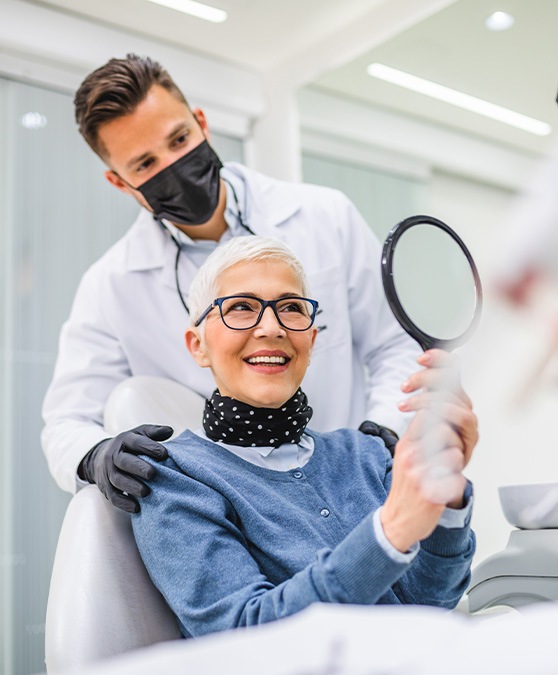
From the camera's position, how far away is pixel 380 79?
3.41 m

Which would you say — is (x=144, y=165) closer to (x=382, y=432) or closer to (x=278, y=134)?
(x=382, y=432)

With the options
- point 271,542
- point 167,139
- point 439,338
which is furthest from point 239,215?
point 439,338

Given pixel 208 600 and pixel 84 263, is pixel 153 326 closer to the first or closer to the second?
pixel 208 600

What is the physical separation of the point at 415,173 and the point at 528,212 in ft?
10.0

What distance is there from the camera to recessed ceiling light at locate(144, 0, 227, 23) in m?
3.12

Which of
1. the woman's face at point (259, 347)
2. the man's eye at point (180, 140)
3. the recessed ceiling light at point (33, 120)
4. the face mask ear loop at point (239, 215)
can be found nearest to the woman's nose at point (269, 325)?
the woman's face at point (259, 347)

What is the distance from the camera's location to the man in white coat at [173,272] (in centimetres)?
184

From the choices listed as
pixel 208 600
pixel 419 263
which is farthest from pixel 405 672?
pixel 419 263

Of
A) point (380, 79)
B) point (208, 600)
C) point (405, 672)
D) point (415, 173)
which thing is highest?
point (380, 79)

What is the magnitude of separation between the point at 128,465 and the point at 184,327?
0.76 metres

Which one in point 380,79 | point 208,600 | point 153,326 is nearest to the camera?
point 208,600

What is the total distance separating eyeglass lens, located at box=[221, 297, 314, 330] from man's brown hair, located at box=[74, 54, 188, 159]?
0.71m

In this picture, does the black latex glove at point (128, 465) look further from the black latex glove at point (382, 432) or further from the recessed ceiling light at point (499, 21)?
the recessed ceiling light at point (499, 21)

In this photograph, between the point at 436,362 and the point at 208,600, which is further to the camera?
the point at 208,600
